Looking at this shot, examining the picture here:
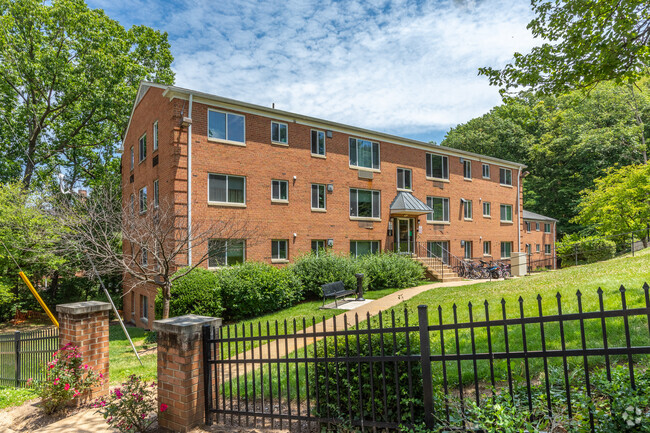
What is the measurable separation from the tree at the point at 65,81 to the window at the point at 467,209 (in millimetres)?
24716

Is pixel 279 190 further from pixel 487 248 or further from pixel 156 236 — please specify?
pixel 487 248

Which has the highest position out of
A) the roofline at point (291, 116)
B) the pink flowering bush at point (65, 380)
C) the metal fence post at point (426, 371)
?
the roofline at point (291, 116)

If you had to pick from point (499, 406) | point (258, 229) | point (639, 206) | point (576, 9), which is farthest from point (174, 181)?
point (639, 206)

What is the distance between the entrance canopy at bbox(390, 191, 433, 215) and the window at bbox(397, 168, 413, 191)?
53cm

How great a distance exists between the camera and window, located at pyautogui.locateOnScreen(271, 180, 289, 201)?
18.3 meters

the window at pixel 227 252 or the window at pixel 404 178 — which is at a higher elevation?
the window at pixel 404 178

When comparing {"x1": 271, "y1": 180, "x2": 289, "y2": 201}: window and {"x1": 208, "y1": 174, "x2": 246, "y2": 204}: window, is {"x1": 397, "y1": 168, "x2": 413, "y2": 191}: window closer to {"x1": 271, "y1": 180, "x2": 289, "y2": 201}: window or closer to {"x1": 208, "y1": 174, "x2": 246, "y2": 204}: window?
{"x1": 271, "y1": 180, "x2": 289, "y2": 201}: window

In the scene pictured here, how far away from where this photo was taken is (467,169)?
2716 cm

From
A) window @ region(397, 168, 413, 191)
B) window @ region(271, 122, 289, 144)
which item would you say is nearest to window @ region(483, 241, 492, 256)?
window @ region(397, 168, 413, 191)

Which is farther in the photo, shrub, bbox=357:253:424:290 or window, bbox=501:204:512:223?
window, bbox=501:204:512:223

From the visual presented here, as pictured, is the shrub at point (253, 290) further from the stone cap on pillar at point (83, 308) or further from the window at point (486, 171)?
the window at point (486, 171)

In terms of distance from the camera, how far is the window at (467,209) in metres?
26.7

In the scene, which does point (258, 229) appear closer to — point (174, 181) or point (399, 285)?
point (174, 181)

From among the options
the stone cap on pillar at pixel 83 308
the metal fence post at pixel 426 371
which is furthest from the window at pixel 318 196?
the metal fence post at pixel 426 371
